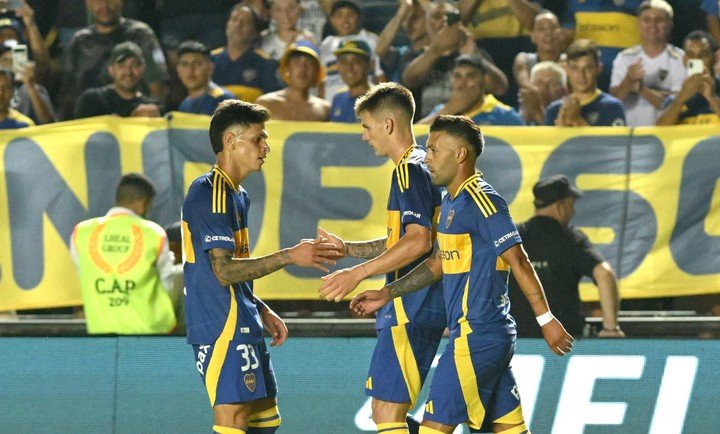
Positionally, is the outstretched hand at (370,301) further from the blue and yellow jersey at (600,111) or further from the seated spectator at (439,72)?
the seated spectator at (439,72)

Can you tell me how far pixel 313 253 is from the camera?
6.41 metres

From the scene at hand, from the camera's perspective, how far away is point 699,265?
29.6ft

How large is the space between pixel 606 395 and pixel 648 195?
1.46 m

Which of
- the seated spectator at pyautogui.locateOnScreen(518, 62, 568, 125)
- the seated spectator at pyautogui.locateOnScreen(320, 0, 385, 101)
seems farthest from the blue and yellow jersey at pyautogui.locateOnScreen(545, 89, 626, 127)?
the seated spectator at pyautogui.locateOnScreen(320, 0, 385, 101)

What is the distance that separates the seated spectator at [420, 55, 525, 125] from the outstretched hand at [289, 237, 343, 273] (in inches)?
135

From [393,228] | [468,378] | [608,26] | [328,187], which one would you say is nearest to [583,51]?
[608,26]

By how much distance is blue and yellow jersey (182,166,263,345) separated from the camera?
6395 millimetres

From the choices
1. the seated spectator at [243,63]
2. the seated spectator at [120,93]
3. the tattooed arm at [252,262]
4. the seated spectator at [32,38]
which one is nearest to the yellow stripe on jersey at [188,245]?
the tattooed arm at [252,262]

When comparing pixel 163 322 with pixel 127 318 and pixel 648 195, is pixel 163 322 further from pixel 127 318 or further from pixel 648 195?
pixel 648 195

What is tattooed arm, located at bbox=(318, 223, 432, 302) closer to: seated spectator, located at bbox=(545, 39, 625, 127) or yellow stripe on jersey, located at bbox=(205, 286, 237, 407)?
yellow stripe on jersey, located at bbox=(205, 286, 237, 407)

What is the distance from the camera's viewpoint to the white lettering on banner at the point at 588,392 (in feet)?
27.7

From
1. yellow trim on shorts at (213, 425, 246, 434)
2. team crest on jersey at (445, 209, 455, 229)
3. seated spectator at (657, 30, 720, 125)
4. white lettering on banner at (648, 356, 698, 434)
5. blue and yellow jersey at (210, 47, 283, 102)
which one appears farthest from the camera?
blue and yellow jersey at (210, 47, 283, 102)

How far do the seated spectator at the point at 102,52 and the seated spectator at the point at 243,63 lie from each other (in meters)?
0.48

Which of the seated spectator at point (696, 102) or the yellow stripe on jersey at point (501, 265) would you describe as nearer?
the yellow stripe on jersey at point (501, 265)
